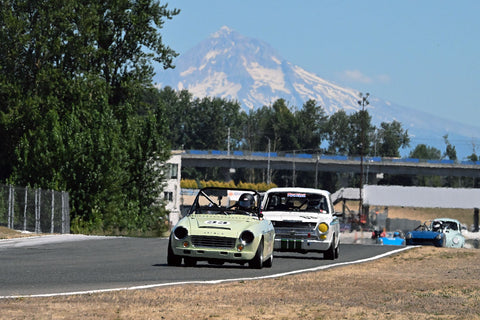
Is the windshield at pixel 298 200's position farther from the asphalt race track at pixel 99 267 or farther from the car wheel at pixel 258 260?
the car wheel at pixel 258 260

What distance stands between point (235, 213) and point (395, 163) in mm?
137421

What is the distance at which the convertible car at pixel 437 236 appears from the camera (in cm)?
4278

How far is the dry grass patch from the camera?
40.0 feet

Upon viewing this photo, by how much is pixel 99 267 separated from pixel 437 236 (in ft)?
80.5

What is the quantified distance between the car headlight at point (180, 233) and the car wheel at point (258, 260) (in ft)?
5.06

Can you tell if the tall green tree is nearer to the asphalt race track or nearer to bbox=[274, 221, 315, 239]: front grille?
the asphalt race track

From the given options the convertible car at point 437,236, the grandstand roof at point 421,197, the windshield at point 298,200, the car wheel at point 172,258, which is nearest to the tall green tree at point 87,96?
the convertible car at point 437,236

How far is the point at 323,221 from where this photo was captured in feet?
83.1

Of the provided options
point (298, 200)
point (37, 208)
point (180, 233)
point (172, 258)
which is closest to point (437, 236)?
point (37, 208)

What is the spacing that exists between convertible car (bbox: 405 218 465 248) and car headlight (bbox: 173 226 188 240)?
954 inches

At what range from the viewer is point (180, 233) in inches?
784

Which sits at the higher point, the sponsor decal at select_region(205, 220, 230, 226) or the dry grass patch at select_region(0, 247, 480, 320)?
the sponsor decal at select_region(205, 220, 230, 226)

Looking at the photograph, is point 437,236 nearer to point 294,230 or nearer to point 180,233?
point 294,230

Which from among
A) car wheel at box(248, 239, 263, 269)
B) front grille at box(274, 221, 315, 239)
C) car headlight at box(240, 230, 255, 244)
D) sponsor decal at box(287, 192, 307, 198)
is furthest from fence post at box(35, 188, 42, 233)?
car headlight at box(240, 230, 255, 244)
